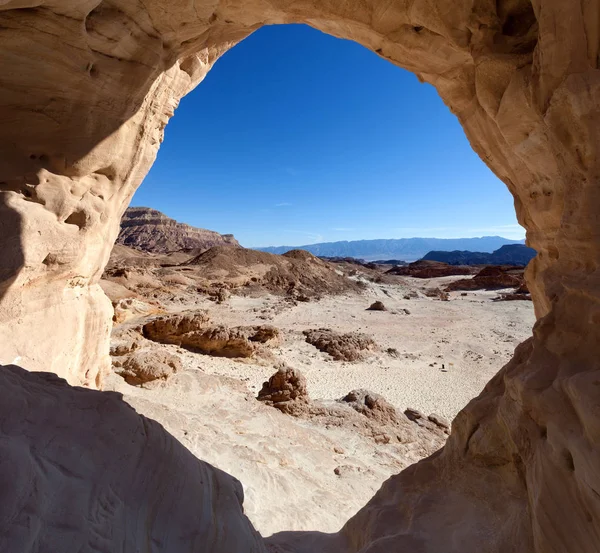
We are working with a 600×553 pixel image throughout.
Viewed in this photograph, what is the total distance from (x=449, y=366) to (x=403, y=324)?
7469 millimetres

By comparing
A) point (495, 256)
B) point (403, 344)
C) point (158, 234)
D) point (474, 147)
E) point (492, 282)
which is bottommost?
point (403, 344)

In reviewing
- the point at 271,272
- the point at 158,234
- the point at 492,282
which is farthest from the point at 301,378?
the point at 158,234

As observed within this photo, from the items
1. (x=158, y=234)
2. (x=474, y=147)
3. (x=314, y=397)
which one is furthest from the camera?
(x=158, y=234)

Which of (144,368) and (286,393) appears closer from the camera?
(144,368)

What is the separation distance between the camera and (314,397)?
33.3 ft

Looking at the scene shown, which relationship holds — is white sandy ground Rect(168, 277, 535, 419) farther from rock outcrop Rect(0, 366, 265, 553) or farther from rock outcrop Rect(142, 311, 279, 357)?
rock outcrop Rect(0, 366, 265, 553)

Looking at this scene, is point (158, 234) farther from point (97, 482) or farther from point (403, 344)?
point (97, 482)

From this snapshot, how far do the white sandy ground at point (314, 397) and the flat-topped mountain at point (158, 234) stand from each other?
58923 millimetres

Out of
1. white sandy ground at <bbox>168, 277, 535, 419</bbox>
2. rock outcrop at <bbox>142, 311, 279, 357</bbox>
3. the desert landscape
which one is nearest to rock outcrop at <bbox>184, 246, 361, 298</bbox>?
the desert landscape

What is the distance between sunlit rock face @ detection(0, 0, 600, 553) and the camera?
277cm

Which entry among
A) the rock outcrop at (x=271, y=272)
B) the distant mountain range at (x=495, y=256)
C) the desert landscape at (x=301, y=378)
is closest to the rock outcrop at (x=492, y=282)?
the desert landscape at (x=301, y=378)

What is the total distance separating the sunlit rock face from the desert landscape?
1.60m

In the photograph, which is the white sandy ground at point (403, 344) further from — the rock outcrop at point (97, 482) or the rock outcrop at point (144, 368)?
the rock outcrop at point (97, 482)

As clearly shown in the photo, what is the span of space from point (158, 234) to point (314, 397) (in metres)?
77.2
